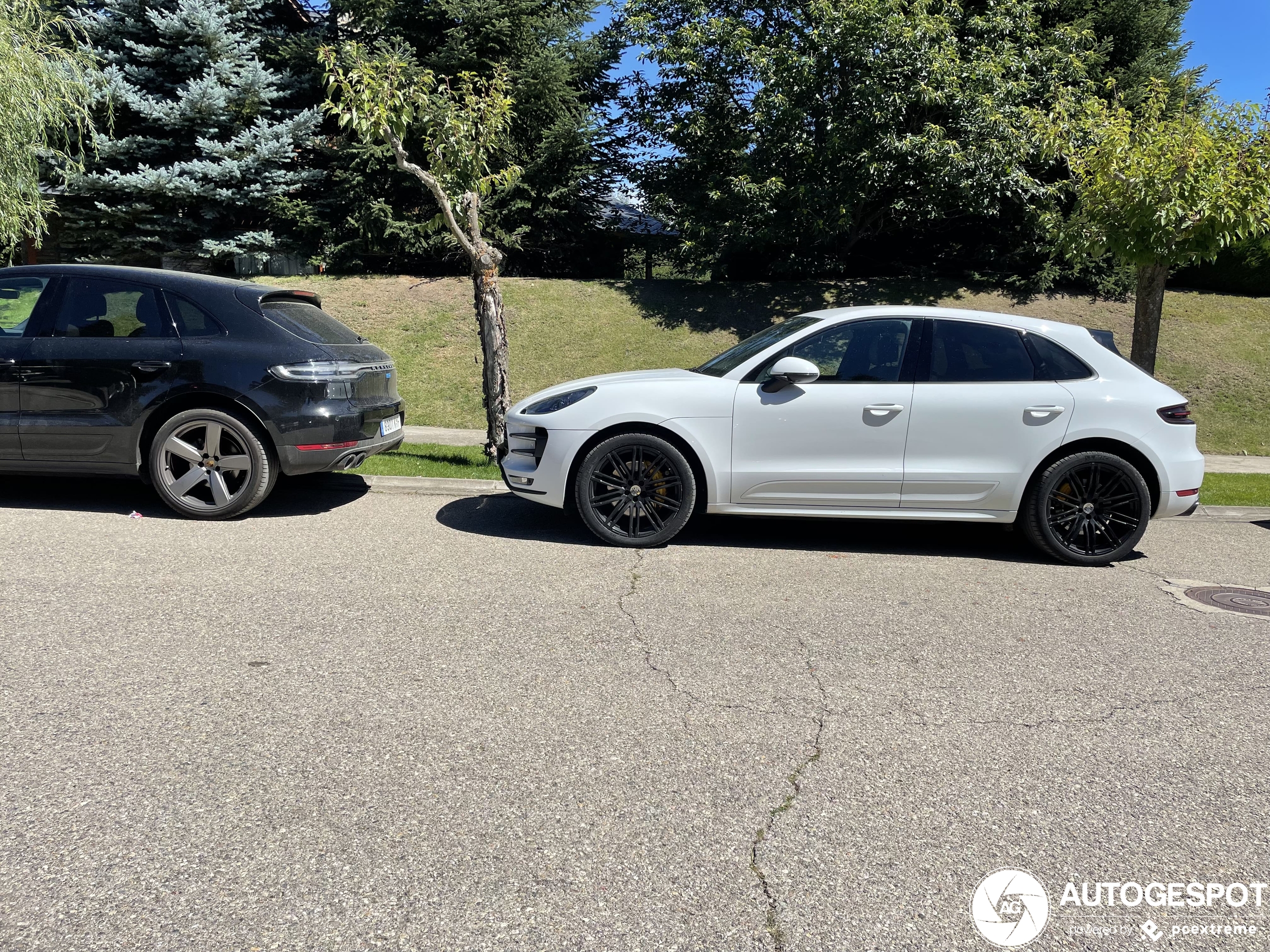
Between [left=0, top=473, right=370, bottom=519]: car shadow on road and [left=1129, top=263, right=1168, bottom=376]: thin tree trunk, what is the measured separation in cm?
956

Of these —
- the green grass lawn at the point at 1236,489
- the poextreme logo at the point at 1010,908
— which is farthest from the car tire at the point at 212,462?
the green grass lawn at the point at 1236,489

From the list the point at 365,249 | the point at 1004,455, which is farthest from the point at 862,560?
the point at 365,249

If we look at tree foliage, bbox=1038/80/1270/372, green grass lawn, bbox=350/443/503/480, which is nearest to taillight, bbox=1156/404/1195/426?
tree foliage, bbox=1038/80/1270/372

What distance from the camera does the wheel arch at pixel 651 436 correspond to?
6.52m

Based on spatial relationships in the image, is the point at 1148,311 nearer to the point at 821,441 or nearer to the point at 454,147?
the point at 821,441

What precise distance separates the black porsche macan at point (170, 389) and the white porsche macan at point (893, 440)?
1.83 meters

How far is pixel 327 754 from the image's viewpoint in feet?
10.9

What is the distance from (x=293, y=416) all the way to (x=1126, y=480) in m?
6.00

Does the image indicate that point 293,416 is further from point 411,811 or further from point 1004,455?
point 1004,455

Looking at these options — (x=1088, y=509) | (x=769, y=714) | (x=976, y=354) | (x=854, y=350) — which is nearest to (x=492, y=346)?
(x=854, y=350)

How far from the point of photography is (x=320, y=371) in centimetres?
697

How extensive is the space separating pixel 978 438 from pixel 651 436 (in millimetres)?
2280

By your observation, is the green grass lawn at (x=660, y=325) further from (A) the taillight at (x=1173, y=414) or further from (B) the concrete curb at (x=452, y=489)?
(A) the taillight at (x=1173, y=414)

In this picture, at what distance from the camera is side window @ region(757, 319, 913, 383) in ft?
21.7
